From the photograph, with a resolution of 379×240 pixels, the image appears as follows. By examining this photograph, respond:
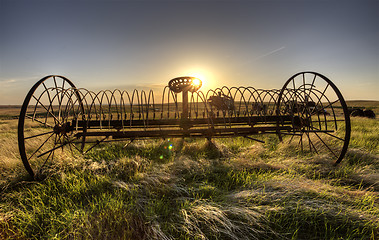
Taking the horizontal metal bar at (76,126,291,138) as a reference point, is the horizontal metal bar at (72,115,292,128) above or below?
above

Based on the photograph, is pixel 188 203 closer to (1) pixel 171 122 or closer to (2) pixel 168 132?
(2) pixel 168 132

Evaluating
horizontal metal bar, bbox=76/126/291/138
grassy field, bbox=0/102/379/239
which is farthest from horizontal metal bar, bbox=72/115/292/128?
grassy field, bbox=0/102/379/239

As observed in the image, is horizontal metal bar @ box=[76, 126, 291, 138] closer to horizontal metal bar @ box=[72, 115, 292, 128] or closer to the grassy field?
horizontal metal bar @ box=[72, 115, 292, 128]

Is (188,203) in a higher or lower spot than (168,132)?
lower

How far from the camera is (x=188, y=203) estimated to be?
215 cm

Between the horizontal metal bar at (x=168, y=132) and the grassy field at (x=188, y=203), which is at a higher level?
the horizontal metal bar at (x=168, y=132)

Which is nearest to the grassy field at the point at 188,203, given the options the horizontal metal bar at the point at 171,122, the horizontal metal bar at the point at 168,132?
the horizontal metal bar at the point at 168,132

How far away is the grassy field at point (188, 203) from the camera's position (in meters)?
1.76

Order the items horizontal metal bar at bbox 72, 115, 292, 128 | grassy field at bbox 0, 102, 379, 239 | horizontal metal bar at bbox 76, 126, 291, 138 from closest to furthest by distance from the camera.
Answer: grassy field at bbox 0, 102, 379, 239, horizontal metal bar at bbox 76, 126, 291, 138, horizontal metal bar at bbox 72, 115, 292, 128

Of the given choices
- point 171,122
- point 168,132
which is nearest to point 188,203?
point 168,132

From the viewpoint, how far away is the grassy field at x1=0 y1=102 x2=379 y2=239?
5.77ft

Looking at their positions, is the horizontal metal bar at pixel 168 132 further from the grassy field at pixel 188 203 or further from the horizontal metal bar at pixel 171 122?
the grassy field at pixel 188 203

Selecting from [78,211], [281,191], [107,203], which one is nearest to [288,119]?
[281,191]

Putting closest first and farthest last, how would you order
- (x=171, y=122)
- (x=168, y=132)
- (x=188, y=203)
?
1. (x=188, y=203)
2. (x=168, y=132)
3. (x=171, y=122)
